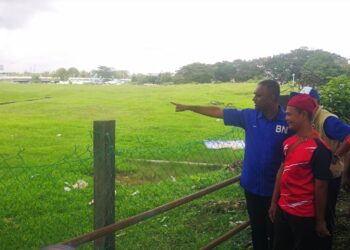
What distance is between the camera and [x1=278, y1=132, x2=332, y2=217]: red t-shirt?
273cm

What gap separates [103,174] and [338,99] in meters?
3.70

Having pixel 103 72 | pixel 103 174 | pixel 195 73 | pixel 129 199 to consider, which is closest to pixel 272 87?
pixel 103 174

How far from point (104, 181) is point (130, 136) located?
1131 cm

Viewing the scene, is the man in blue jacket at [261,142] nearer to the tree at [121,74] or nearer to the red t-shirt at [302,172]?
the red t-shirt at [302,172]

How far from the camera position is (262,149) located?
319 centimetres

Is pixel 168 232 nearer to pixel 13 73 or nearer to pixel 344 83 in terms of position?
pixel 344 83

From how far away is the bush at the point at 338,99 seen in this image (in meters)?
5.43

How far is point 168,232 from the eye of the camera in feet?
17.1

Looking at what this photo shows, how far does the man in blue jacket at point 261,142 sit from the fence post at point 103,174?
83cm

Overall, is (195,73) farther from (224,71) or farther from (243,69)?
(243,69)

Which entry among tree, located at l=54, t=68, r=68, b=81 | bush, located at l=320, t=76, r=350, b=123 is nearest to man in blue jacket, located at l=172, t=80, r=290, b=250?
bush, located at l=320, t=76, r=350, b=123

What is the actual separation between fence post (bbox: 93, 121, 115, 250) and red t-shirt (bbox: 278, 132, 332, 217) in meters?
1.15

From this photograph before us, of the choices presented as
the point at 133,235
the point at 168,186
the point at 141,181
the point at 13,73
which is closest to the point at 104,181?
the point at 133,235

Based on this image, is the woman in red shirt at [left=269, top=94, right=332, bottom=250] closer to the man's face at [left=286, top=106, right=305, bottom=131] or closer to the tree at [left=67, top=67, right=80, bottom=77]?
the man's face at [left=286, top=106, right=305, bottom=131]
